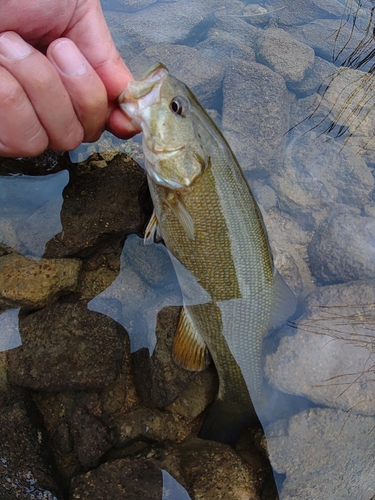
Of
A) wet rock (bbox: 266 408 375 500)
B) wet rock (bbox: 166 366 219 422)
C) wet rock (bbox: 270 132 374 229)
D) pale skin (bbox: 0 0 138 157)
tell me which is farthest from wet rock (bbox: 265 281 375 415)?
pale skin (bbox: 0 0 138 157)

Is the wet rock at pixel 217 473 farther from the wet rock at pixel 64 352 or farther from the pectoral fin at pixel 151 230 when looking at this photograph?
the pectoral fin at pixel 151 230

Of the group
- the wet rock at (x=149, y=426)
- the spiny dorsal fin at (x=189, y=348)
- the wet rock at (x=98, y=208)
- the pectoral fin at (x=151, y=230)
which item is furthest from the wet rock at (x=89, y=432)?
the pectoral fin at (x=151, y=230)

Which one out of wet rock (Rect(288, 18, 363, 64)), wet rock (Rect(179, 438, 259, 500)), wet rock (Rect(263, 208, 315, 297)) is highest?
wet rock (Rect(288, 18, 363, 64))

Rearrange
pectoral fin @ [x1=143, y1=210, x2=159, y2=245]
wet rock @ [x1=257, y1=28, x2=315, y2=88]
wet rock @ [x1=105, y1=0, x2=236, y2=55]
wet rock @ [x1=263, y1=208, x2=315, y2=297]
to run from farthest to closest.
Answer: wet rock @ [x1=105, y1=0, x2=236, y2=55] < wet rock @ [x1=257, y1=28, x2=315, y2=88] < wet rock @ [x1=263, y1=208, x2=315, y2=297] < pectoral fin @ [x1=143, y1=210, x2=159, y2=245]

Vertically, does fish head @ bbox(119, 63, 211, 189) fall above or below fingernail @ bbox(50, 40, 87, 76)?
below

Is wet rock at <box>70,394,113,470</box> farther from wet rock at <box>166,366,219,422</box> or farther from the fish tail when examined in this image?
the fish tail

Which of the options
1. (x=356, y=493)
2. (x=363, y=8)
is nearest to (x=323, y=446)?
(x=356, y=493)
